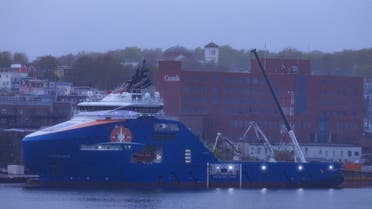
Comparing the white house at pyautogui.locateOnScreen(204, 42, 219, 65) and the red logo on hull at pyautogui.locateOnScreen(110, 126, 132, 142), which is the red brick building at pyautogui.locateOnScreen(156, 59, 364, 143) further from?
the white house at pyautogui.locateOnScreen(204, 42, 219, 65)

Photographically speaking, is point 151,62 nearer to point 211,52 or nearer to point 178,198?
point 211,52

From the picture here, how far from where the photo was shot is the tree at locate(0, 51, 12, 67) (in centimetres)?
12531

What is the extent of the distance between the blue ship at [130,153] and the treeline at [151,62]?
43.5 meters

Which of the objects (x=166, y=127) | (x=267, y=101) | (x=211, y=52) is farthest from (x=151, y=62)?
(x=166, y=127)

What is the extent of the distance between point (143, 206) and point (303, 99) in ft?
112

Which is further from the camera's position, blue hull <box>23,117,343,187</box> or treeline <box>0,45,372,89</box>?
treeline <box>0,45,372,89</box>

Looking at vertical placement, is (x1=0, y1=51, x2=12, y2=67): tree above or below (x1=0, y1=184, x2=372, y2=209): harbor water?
above

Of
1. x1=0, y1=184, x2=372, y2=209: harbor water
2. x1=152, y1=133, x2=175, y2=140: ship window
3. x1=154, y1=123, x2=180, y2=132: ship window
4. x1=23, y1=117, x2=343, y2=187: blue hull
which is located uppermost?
x1=154, y1=123, x2=180, y2=132: ship window

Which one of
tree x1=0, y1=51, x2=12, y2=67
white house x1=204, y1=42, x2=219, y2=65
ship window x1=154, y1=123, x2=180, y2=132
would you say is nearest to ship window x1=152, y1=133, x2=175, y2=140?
ship window x1=154, y1=123, x2=180, y2=132

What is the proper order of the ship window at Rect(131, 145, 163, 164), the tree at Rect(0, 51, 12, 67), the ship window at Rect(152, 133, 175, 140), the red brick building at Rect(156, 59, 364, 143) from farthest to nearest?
the tree at Rect(0, 51, 12, 67), the red brick building at Rect(156, 59, 364, 143), the ship window at Rect(152, 133, 175, 140), the ship window at Rect(131, 145, 163, 164)

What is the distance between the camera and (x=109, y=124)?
164 feet

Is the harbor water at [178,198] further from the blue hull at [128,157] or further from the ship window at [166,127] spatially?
the ship window at [166,127]

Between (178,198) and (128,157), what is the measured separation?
4.64 metres

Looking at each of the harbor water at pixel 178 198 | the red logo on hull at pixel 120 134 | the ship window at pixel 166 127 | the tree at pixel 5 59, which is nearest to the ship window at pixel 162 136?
the ship window at pixel 166 127
